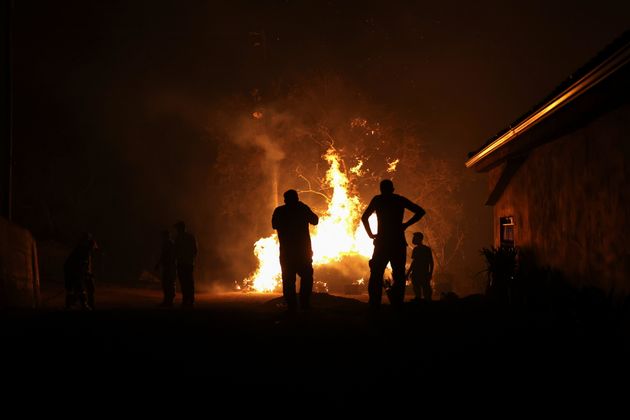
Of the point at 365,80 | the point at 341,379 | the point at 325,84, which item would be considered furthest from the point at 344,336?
the point at 365,80

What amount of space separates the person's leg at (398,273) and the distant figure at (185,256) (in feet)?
18.2

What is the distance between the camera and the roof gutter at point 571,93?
583 cm

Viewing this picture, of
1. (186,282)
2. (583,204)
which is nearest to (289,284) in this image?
(583,204)

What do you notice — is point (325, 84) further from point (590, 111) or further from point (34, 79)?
point (590, 111)

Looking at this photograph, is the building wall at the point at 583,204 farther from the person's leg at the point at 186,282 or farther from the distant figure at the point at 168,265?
the distant figure at the point at 168,265

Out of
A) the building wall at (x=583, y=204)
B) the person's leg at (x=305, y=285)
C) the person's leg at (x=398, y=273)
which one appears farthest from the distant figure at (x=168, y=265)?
the building wall at (x=583, y=204)

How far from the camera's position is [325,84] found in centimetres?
2530

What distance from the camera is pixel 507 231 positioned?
12695 millimetres

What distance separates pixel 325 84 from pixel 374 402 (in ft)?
73.6

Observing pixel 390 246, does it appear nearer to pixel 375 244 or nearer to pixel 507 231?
pixel 375 244

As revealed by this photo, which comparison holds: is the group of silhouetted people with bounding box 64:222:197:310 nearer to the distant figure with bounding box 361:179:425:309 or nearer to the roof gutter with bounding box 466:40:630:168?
the distant figure with bounding box 361:179:425:309

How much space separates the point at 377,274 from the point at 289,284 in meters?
1.24

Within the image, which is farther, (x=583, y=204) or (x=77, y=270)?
(x=77, y=270)

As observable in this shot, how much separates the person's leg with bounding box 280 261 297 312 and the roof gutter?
422cm
